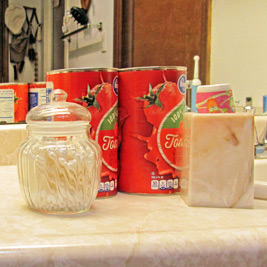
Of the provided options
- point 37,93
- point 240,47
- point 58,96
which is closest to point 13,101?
point 37,93

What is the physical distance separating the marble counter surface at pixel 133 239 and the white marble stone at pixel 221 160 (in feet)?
0.12

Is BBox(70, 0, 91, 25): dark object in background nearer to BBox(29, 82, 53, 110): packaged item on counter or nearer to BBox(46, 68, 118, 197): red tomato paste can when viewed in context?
BBox(29, 82, 53, 110): packaged item on counter

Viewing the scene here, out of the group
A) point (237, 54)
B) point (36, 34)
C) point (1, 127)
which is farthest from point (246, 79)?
point (1, 127)

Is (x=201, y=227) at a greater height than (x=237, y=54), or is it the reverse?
(x=237, y=54)

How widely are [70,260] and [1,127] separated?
0.63 m

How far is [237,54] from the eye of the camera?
1.22 m

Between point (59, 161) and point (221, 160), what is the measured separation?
0.21 m

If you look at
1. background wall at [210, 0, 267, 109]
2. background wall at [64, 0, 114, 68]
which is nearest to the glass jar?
background wall at [64, 0, 114, 68]

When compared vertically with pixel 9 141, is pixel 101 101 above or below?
above

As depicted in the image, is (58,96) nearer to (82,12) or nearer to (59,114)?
(59,114)

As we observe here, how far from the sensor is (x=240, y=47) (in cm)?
122

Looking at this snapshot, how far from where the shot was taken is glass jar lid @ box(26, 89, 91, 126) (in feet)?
1.58

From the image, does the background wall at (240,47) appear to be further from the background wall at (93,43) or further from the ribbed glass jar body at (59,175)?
the ribbed glass jar body at (59,175)

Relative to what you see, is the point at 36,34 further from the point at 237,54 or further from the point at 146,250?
the point at 146,250
